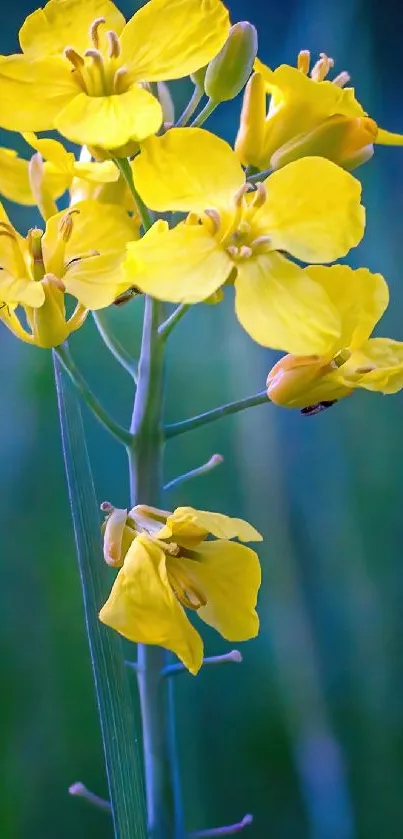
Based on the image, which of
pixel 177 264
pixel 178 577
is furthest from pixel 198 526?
pixel 177 264

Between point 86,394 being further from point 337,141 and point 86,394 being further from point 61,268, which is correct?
point 337,141

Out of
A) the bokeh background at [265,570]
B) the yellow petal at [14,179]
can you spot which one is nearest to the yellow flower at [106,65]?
the yellow petal at [14,179]

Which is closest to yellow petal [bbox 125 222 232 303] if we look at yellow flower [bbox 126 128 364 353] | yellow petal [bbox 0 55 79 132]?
yellow flower [bbox 126 128 364 353]

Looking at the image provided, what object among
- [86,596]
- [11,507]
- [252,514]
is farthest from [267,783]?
[86,596]

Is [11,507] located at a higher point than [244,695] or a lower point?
higher

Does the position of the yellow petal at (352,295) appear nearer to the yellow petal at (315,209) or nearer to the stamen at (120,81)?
the yellow petal at (315,209)

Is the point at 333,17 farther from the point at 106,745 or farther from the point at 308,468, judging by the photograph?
the point at 106,745
